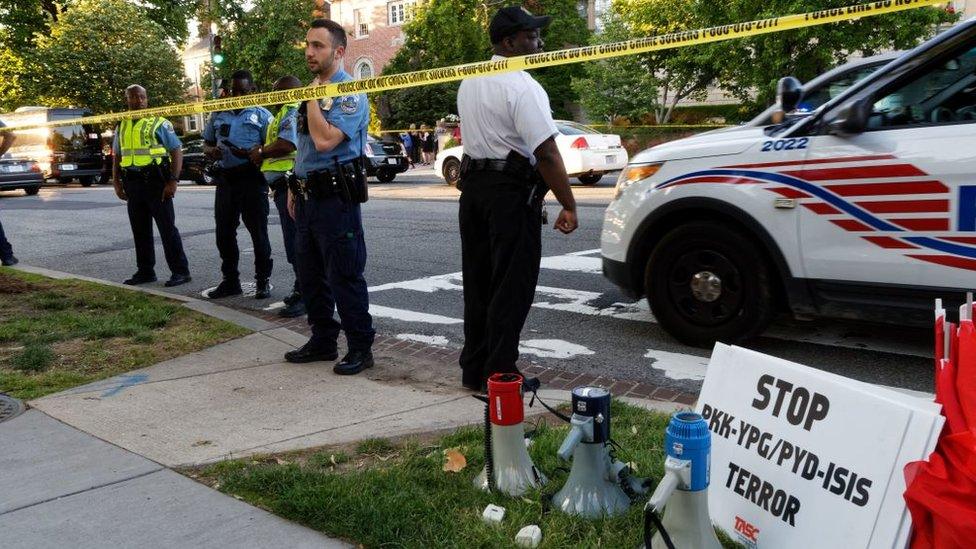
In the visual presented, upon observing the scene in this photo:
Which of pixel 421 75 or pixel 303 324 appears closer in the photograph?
pixel 421 75

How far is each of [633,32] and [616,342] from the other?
26.7 m

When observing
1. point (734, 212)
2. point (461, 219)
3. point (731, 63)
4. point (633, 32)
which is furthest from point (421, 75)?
point (633, 32)

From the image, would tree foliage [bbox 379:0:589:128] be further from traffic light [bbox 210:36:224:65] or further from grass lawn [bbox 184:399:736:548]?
grass lawn [bbox 184:399:736:548]

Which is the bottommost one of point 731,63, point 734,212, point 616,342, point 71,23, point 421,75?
point 616,342

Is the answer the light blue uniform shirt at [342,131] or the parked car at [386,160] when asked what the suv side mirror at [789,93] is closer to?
the light blue uniform shirt at [342,131]

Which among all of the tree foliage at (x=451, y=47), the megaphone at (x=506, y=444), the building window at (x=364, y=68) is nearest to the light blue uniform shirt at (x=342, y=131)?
the megaphone at (x=506, y=444)

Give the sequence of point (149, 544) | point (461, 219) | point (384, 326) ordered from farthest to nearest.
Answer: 1. point (384, 326)
2. point (461, 219)
3. point (149, 544)

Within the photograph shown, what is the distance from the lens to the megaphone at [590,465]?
2.95 meters

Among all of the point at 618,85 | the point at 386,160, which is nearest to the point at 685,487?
the point at 386,160

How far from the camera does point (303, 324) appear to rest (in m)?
6.84

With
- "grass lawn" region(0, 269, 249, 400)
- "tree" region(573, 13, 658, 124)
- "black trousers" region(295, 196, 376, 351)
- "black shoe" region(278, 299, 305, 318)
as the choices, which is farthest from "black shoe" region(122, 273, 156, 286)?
"tree" region(573, 13, 658, 124)

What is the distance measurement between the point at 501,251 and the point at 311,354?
176cm

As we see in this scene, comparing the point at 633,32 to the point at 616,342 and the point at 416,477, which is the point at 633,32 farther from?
the point at 416,477

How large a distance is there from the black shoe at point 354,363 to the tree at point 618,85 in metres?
26.4
